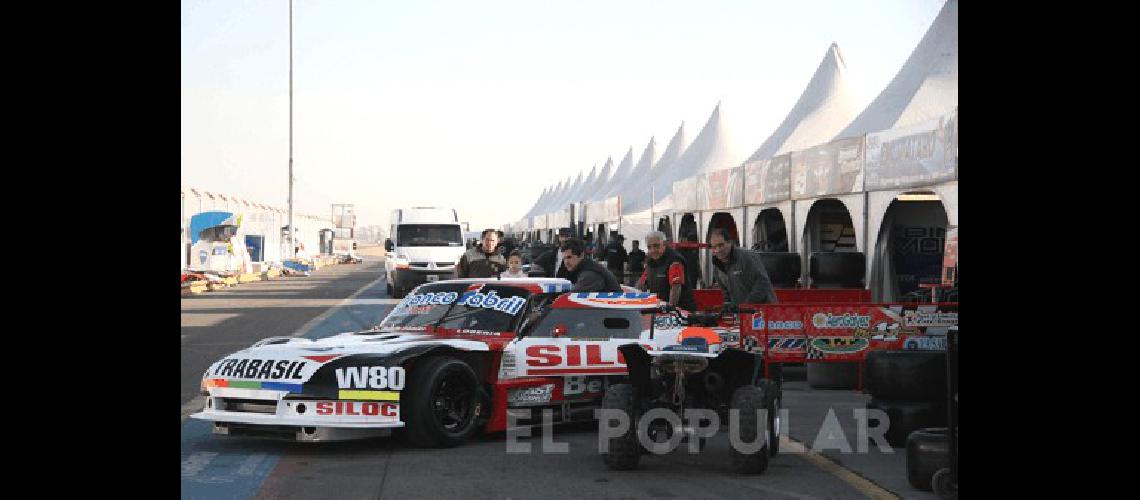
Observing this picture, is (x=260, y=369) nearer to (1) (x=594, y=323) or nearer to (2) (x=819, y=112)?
(1) (x=594, y=323)

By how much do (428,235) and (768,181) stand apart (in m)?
13.6

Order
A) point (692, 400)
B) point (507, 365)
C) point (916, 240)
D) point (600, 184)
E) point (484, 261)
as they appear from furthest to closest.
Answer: point (600, 184), point (916, 240), point (484, 261), point (507, 365), point (692, 400)

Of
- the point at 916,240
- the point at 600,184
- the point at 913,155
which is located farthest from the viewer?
the point at 600,184

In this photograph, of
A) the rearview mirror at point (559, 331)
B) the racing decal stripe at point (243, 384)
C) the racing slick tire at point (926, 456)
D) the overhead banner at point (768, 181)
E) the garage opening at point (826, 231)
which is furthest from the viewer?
the overhead banner at point (768, 181)

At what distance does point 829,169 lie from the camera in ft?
69.9

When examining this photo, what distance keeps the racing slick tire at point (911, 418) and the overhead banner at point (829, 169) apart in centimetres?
1035

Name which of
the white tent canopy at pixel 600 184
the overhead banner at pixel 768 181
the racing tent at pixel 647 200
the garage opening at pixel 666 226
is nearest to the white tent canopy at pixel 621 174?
the white tent canopy at pixel 600 184

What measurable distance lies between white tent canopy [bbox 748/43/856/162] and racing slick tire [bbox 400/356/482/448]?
74.0 feet

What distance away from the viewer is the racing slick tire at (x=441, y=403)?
931 centimetres

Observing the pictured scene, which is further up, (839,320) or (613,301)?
(613,301)

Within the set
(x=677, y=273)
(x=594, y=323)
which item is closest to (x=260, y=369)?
(x=594, y=323)

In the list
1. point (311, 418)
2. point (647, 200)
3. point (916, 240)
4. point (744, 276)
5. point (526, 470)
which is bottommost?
point (526, 470)

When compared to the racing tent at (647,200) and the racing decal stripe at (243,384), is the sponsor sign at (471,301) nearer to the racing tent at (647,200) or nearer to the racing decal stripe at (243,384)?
the racing decal stripe at (243,384)
